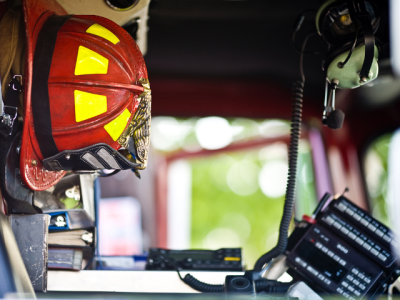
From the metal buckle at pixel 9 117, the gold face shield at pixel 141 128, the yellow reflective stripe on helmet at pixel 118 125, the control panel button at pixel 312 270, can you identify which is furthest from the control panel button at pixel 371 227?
the metal buckle at pixel 9 117

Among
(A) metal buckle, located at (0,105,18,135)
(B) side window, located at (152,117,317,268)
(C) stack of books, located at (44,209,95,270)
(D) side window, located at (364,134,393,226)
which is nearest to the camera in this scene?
(A) metal buckle, located at (0,105,18,135)

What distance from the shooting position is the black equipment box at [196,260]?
58.4 inches

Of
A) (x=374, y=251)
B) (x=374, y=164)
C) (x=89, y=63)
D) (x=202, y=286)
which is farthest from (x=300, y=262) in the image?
(x=374, y=164)

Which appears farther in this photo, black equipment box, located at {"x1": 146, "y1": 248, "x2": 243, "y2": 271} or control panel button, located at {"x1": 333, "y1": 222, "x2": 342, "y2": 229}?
black equipment box, located at {"x1": 146, "y1": 248, "x2": 243, "y2": 271}

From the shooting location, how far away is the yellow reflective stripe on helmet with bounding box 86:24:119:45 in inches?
44.8

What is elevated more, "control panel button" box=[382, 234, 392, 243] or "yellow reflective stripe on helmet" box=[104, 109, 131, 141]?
"yellow reflective stripe on helmet" box=[104, 109, 131, 141]

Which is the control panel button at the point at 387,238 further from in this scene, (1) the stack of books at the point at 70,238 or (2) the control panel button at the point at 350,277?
(1) the stack of books at the point at 70,238

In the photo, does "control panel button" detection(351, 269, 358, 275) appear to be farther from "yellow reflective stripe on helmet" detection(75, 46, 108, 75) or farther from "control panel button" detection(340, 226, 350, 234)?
"yellow reflective stripe on helmet" detection(75, 46, 108, 75)

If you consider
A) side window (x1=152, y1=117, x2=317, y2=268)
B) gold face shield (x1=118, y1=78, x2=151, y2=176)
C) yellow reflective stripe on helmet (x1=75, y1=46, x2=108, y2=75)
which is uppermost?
yellow reflective stripe on helmet (x1=75, y1=46, x2=108, y2=75)

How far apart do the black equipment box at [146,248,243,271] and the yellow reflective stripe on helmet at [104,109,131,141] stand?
66cm

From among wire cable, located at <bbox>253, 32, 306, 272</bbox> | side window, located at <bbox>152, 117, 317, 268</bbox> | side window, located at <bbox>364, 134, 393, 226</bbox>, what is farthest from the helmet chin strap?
side window, located at <bbox>152, 117, 317, 268</bbox>

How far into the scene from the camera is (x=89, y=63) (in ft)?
3.53

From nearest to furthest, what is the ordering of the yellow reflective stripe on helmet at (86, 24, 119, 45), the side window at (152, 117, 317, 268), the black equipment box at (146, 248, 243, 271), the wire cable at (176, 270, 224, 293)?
the yellow reflective stripe on helmet at (86, 24, 119, 45) < the wire cable at (176, 270, 224, 293) < the black equipment box at (146, 248, 243, 271) < the side window at (152, 117, 317, 268)

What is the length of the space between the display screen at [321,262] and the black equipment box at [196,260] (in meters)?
0.30
